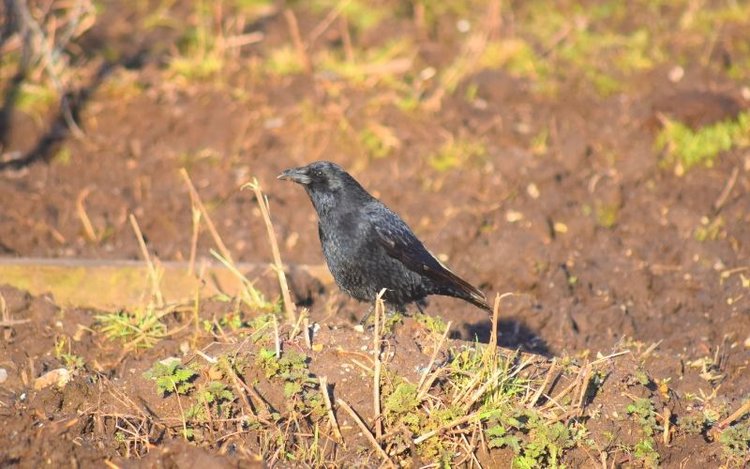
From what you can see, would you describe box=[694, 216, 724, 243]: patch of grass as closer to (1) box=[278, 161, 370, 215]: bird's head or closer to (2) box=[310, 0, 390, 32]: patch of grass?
(1) box=[278, 161, 370, 215]: bird's head

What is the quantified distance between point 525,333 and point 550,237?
4.64 ft

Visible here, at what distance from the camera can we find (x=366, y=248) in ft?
18.7

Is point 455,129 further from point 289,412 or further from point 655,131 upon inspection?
point 289,412

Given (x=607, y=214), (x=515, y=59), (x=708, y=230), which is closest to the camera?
(x=708, y=230)

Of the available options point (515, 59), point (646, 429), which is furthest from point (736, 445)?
point (515, 59)

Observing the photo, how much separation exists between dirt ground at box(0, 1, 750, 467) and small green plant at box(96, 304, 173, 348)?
6 centimetres

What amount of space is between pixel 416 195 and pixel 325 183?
2.52m

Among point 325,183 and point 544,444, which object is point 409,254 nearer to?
point 325,183

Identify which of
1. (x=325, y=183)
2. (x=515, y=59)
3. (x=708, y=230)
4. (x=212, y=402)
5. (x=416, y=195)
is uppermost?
(x=325, y=183)

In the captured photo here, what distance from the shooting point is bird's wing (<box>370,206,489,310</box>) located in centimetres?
572

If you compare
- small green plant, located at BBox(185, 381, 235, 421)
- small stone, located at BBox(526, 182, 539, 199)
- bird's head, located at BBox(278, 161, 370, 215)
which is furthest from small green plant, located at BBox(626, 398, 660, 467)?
small stone, located at BBox(526, 182, 539, 199)

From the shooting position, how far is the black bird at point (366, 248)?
5691 millimetres

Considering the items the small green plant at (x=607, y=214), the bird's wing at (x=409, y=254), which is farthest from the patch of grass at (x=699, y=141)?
the bird's wing at (x=409, y=254)

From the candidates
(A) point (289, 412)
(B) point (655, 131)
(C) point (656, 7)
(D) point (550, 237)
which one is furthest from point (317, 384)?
(C) point (656, 7)
